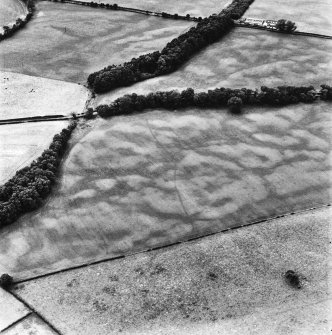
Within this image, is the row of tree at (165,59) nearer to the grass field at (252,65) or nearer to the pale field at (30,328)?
the grass field at (252,65)

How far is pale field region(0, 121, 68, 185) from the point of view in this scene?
199 ft

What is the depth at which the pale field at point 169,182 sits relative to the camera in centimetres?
5209

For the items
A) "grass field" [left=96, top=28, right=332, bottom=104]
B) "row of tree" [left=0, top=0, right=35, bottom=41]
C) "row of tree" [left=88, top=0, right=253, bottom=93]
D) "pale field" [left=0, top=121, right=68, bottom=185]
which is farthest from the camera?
"row of tree" [left=0, top=0, right=35, bottom=41]

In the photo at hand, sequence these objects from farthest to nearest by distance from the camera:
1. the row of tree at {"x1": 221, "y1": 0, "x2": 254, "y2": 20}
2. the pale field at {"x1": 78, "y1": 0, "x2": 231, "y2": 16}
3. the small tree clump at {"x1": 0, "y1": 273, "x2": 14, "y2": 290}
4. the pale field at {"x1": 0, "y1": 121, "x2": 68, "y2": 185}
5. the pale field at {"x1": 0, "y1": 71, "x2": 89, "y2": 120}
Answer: the pale field at {"x1": 78, "y1": 0, "x2": 231, "y2": 16}, the row of tree at {"x1": 221, "y1": 0, "x2": 254, "y2": 20}, the pale field at {"x1": 0, "y1": 71, "x2": 89, "y2": 120}, the pale field at {"x1": 0, "y1": 121, "x2": 68, "y2": 185}, the small tree clump at {"x1": 0, "y1": 273, "x2": 14, "y2": 290}

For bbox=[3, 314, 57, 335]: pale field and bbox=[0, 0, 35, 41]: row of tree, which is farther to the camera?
bbox=[0, 0, 35, 41]: row of tree

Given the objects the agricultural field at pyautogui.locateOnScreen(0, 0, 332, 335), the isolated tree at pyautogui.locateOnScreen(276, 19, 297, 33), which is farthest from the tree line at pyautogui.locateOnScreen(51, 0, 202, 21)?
the isolated tree at pyautogui.locateOnScreen(276, 19, 297, 33)

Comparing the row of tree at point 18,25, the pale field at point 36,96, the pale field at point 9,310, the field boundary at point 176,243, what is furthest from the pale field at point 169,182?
the row of tree at point 18,25

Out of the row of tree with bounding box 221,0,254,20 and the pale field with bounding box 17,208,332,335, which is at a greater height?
the row of tree with bounding box 221,0,254,20

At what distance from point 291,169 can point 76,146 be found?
27.5m

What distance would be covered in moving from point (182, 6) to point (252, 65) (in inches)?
1215

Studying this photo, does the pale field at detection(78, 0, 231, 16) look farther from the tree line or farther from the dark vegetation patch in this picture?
the dark vegetation patch

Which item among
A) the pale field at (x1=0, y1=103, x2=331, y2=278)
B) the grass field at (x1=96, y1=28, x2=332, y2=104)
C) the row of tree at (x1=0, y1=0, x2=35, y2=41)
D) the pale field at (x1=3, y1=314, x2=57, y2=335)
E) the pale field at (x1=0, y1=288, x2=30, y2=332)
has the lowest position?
the pale field at (x1=3, y1=314, x2=57, y2=335)

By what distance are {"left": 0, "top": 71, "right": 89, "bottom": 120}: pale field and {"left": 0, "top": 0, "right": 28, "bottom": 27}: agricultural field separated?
2291 centimetres

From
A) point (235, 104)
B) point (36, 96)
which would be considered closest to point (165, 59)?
point (235, 104)
